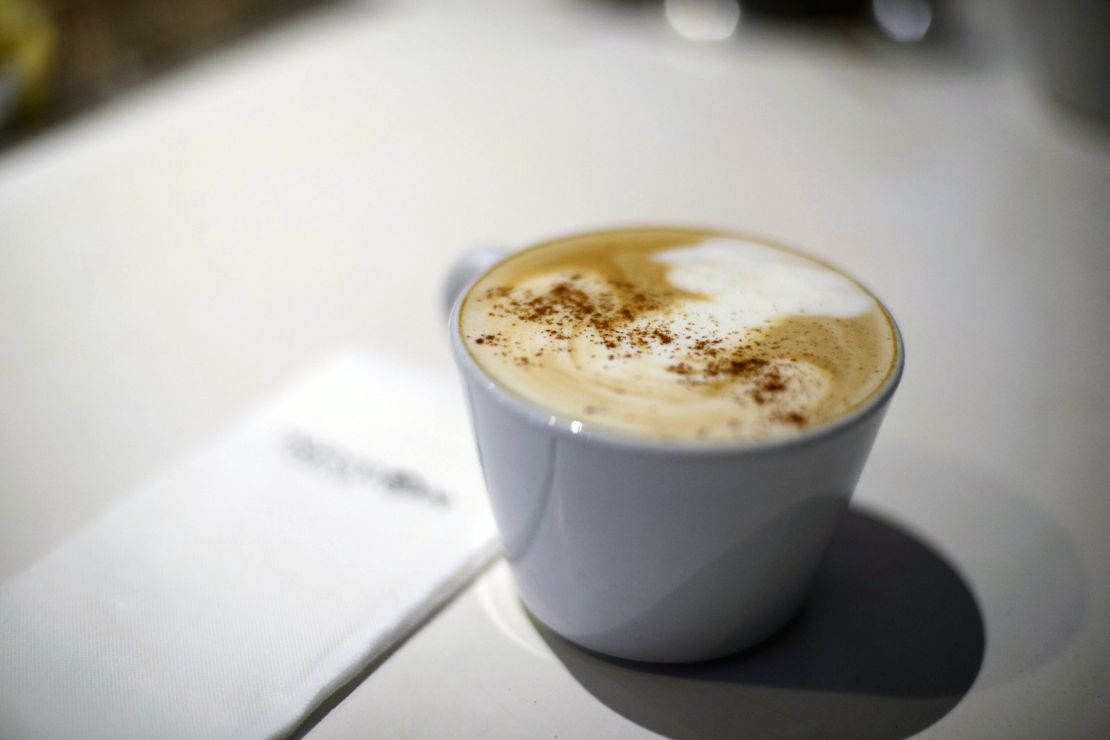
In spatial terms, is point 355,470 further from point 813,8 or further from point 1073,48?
point 813,8

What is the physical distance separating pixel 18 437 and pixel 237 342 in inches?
6.6

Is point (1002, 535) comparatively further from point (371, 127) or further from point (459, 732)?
point (371, 127)

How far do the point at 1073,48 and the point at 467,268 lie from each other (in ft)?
2.76

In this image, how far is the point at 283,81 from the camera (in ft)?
3.79

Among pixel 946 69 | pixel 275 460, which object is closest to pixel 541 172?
pixel 275 460

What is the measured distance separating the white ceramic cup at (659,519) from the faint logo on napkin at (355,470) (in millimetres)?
112

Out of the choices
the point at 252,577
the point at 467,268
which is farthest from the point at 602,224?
the point at 252,577

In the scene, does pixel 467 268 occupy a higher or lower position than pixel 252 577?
higher

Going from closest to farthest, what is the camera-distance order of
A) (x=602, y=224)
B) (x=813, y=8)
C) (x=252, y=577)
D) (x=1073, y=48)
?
(x=252, y=577), (x=602, y=224), (x=1073, y=48), (x=813, y=8)

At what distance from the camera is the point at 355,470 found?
542 millimetres

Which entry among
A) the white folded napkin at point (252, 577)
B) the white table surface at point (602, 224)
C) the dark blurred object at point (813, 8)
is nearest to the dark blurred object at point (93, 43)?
the white table surface at point (602, 224)

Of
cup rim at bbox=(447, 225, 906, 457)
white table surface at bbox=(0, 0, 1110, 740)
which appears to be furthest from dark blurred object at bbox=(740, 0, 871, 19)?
cup rim at bbox=(447, 225, 906, 457)

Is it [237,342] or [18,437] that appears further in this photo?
[237,342]

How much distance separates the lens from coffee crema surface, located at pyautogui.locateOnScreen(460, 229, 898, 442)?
1.17ft
